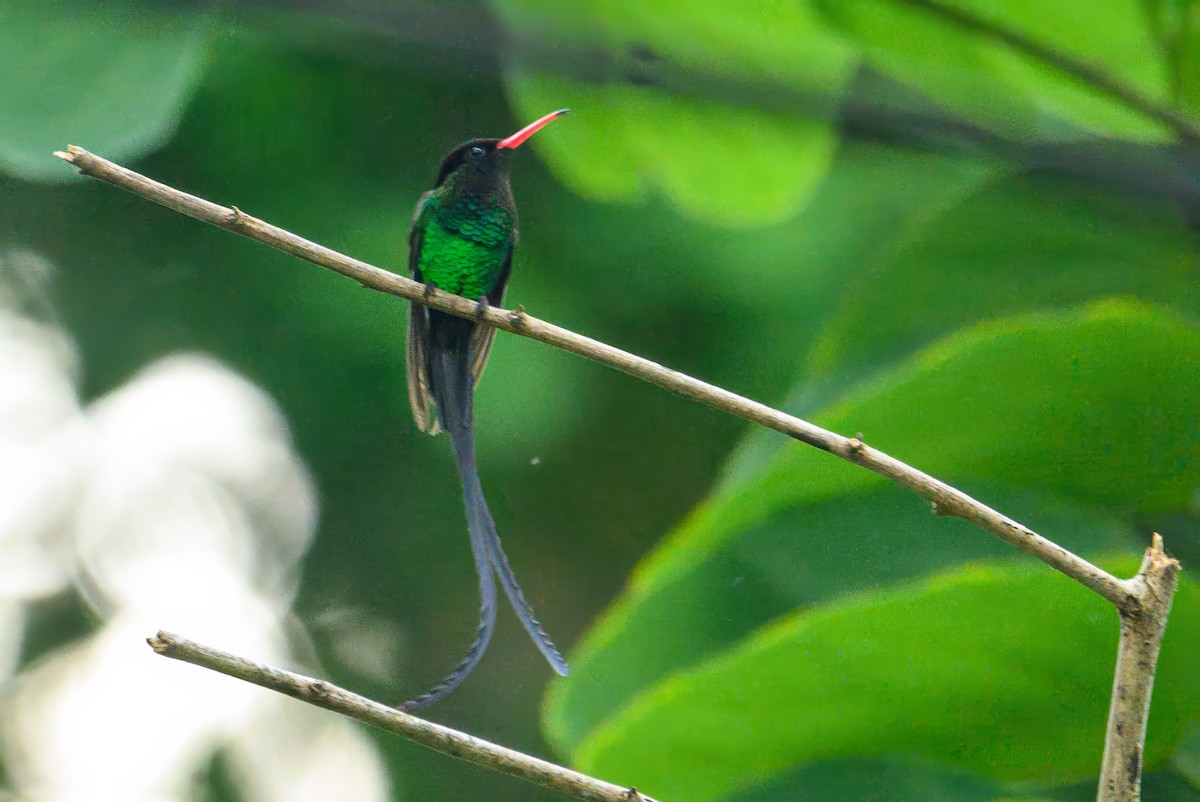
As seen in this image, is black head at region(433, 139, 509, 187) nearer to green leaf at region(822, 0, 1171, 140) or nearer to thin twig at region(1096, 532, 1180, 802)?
green leaf at region(822, 0, 1171, 140)

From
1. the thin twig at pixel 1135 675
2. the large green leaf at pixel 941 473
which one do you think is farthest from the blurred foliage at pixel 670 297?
the thin twig at pixel 1135 675

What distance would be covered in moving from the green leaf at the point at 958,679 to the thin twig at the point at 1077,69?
0.21 metres

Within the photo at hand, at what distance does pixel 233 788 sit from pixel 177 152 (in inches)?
13.5

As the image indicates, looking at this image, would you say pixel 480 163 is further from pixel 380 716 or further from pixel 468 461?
pixel 380 716

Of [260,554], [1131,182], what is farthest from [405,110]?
[1131,182]

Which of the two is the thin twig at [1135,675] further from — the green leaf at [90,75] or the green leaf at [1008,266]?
the green leaf at [90,75]

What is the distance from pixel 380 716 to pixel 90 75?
1.32ft

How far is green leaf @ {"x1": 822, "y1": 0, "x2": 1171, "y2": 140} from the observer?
486 millimetres

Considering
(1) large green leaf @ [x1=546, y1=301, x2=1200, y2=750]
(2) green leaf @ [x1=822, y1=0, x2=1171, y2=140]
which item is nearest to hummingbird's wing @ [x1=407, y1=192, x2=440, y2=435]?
(1) large green leaf @ [x1=546, y1=301, x2=1200, y2=750]

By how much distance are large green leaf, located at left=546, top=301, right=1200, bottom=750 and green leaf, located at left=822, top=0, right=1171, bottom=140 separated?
11 centimetres

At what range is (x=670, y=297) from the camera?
58 centimetres

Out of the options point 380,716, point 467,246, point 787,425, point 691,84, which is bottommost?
point 380,716

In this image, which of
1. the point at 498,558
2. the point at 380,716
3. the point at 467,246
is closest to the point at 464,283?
the point at 467,246

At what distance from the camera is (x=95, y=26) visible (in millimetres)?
516
